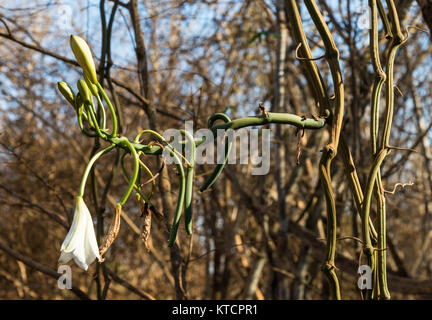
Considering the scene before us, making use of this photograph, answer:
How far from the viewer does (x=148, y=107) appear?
3.65 feet

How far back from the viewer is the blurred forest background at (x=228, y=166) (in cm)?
142

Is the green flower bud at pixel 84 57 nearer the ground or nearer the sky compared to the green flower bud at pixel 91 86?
nearer the sky

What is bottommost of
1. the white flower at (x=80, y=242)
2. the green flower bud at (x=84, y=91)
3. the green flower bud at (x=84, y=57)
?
the white flower at (x=80, y=242)

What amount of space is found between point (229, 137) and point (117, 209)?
0.14 m

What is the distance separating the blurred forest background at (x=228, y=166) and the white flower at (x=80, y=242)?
677 mm

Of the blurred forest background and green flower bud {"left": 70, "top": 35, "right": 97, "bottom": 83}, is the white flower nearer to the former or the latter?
green flower bud {"left": 70, "top": 35, "right": 97, "bottom": 83}

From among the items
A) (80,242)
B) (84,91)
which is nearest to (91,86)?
(84,91)

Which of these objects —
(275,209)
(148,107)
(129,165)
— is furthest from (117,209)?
(129,165)

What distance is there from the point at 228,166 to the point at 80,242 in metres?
1.17

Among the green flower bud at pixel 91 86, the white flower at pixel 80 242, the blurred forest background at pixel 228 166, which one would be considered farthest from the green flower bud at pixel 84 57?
the blurred forest background at pixel 228 166

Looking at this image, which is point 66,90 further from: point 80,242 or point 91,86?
point 80,242

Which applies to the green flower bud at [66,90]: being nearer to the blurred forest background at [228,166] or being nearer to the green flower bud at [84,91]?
the green flower bud at [84,91]

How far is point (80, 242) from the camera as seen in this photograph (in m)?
0.40
